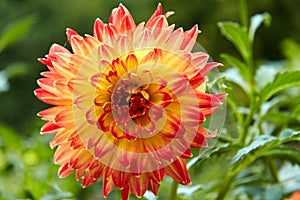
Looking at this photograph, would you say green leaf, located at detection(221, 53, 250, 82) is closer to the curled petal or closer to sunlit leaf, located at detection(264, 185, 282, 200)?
sunlit leaf, located at detection(264, 185, 282, 200)

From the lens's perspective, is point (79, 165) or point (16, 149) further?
point (16, 149)

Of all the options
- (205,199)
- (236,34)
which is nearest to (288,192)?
(205,199)

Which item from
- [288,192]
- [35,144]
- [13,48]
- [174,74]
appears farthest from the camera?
[13,48]

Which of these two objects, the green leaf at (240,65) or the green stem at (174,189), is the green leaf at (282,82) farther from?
the green stem at (174,189)

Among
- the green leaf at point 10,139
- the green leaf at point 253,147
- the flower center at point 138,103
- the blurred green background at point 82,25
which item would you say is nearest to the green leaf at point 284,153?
the green leaf at point 253,147

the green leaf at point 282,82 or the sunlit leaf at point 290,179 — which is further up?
the green leaf at point 282,82

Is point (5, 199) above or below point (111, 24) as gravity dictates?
below

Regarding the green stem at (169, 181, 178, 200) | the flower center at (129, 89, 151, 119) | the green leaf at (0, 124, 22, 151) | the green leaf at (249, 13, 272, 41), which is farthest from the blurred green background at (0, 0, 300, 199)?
the flower center at (129, 89, 151, 119)

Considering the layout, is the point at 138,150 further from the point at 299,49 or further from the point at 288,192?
the point at 299,49
